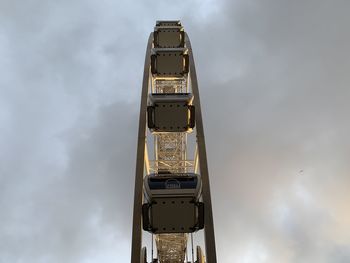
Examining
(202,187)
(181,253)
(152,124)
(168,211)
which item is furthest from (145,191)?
(181,253)

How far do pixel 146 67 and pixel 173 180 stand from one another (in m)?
4.44

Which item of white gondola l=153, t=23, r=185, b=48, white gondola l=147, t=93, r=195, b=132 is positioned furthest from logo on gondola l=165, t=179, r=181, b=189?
white gondola l=153, t=23, r=185, b=48

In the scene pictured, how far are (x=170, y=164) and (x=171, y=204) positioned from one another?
833 centimetres

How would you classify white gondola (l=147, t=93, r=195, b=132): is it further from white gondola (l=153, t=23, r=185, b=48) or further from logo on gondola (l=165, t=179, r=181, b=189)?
white gondola (l=153, t=23, r=185, b=48)

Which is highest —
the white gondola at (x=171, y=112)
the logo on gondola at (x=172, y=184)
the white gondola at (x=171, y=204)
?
the white gondola at (x=171, y=112)

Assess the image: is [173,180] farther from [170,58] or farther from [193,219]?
[170,58]

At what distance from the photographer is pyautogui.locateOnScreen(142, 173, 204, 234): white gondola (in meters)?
12.7

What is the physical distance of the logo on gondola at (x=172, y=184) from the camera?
1295 cm

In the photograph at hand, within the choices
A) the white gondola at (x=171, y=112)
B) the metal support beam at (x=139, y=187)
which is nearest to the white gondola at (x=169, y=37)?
the white gondola at (x=171, y=112)

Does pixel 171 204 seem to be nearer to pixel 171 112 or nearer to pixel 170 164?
pixel 171 112

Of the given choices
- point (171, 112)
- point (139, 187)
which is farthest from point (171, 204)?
point (171, 112)

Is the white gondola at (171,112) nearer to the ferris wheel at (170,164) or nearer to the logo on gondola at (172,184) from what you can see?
the ferris wheel at (170,164)

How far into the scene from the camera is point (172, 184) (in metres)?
13.0

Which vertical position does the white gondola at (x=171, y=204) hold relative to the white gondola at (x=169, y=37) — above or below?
below
